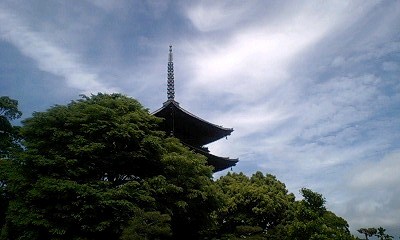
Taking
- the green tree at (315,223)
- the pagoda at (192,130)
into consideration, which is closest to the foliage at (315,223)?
the green tree at (315,223)

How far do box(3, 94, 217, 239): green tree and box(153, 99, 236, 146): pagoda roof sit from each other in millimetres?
6935

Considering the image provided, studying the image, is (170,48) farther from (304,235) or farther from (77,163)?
(304,235)

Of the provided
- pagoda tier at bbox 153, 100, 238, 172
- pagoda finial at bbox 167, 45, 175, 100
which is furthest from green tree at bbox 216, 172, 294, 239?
pagoda finial at bbox 167, 45, 175, 100

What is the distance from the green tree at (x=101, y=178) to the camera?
15852 millimetres

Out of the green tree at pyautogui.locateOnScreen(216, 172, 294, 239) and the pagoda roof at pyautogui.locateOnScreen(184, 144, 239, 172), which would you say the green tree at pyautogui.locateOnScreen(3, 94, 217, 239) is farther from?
the green tree at pyautogui.locateOnScreen(216, 172, 294, 239)

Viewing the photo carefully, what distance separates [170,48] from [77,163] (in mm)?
22693

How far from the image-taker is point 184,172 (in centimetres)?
1938

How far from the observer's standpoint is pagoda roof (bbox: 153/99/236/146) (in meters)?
27.8

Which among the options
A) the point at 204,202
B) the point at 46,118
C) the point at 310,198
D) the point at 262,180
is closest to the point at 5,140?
the point at 46,118

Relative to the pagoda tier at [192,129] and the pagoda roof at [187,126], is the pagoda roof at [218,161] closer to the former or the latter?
the pagoda tier at [192,129]

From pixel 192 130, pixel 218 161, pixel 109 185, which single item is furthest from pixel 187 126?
pixel 109 185

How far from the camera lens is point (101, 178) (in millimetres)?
18062

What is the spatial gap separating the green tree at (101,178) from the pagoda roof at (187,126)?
694 centimetres

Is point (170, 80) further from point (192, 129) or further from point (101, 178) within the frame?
point (101, 178)
